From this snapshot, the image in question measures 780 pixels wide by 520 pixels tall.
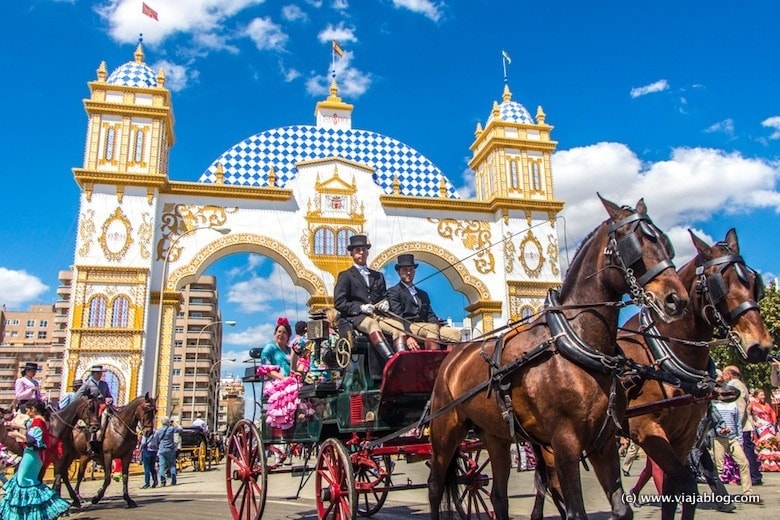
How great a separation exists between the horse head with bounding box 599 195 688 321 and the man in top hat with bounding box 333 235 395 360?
2.52m

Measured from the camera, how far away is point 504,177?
79.4 feet

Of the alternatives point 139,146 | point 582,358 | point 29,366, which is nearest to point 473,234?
point 139,146

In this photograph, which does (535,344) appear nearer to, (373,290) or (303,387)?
(373,290)

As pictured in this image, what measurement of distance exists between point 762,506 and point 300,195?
17758mm

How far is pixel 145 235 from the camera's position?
21.3 metres

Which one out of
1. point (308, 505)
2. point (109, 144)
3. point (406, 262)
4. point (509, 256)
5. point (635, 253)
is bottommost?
point (308, 505)

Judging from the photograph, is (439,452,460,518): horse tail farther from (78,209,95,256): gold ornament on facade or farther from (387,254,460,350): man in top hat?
(78,209,95,256): gold ornament on facade

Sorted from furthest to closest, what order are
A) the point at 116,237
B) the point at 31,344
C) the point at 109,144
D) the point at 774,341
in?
the point at 31,344, the point at 774,341, the point at 109,144, the point at 116,237

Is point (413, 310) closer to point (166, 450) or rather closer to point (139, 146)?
point (166, 450)

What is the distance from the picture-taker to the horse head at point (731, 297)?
463cm

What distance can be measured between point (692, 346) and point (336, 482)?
314cm

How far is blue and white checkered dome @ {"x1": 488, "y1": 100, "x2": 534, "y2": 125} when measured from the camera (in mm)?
25156

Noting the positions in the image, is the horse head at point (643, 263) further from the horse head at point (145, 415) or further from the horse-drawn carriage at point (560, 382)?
the horse head at point (145, 415)

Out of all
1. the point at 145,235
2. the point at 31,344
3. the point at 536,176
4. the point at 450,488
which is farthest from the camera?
the point at 31,344
